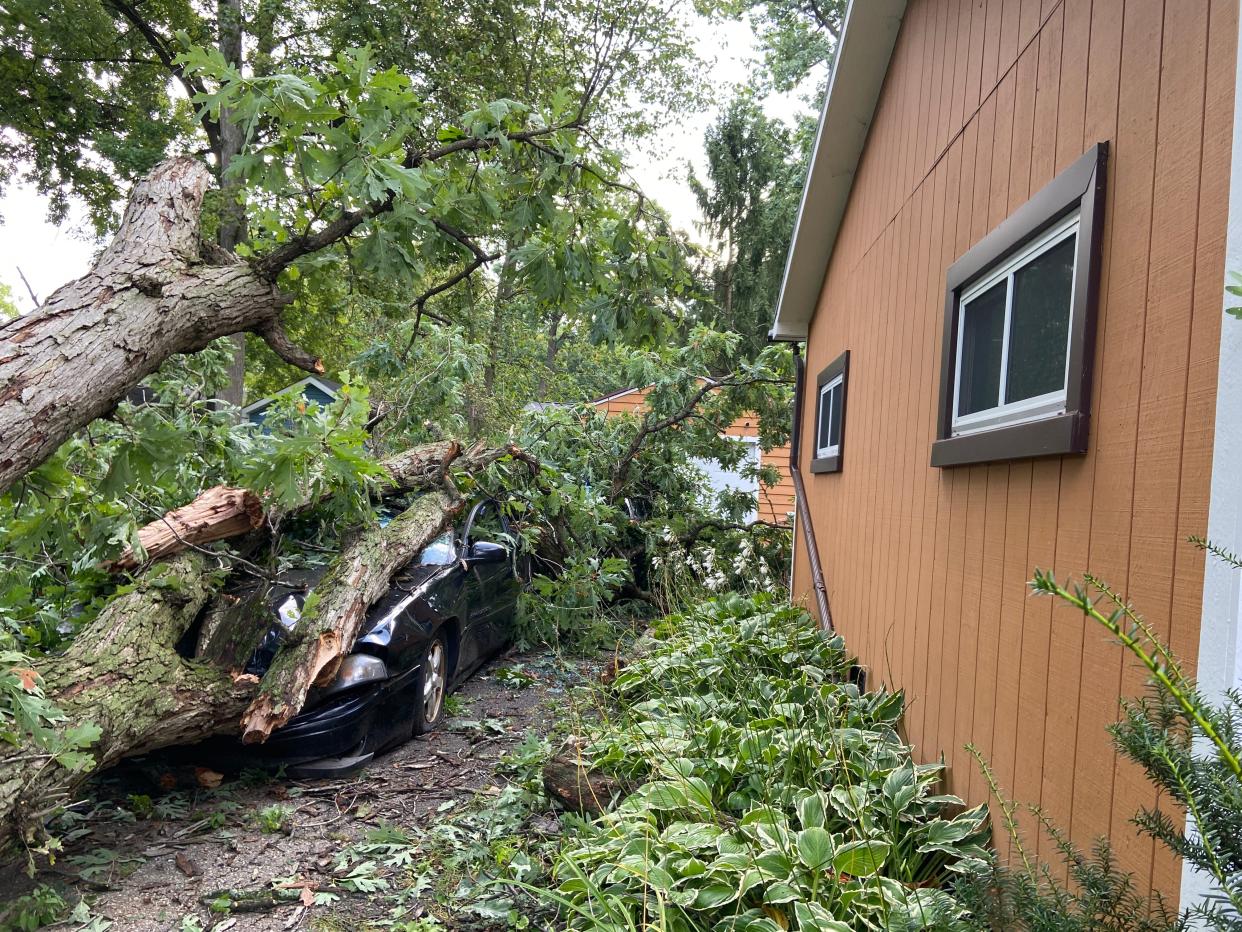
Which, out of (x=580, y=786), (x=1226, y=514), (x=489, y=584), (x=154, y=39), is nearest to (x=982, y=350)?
(x=1226, y=514)

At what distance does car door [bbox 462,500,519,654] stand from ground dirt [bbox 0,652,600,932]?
3.74ft

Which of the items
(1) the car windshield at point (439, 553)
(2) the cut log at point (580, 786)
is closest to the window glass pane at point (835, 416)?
(1) the car windshield at point (439, 553)

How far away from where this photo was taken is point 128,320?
10.1 ft

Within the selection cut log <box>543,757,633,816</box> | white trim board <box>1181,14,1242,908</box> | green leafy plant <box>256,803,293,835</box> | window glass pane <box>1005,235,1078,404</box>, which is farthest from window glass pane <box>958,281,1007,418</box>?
green leafy plant <box>256,803,293,835</box>

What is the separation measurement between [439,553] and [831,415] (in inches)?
147

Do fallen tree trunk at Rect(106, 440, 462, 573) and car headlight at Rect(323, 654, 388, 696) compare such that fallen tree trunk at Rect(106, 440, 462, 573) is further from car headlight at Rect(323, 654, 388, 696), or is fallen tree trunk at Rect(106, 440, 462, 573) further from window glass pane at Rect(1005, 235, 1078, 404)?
window glass pane at Rect(1005, 235, 1078, 404)

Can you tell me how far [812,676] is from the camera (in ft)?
15.4

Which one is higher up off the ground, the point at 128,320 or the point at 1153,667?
the point at 128,320

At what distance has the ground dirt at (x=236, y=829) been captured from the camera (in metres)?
3.43

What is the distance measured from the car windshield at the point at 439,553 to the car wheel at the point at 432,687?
0.59m

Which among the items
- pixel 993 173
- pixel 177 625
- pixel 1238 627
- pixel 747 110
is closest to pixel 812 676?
pixel 993 173

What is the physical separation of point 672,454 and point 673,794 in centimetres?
720

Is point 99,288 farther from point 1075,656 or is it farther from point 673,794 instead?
point 1075,656

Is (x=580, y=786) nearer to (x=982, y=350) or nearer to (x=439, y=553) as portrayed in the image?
(x=982, y=350)
